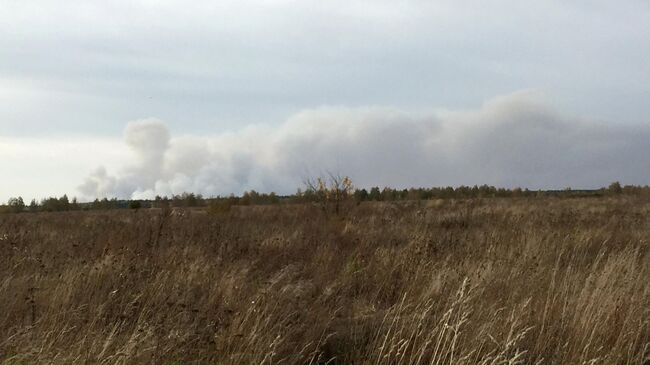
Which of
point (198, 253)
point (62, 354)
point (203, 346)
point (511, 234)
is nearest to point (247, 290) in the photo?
point (203, 346)

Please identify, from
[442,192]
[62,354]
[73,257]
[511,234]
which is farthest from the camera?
[442,192]

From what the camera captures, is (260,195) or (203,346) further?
(260,195)

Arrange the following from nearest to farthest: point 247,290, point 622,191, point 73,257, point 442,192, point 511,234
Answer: point 247,290, point 73,257, point 511,234, point 622,191, point 442,192

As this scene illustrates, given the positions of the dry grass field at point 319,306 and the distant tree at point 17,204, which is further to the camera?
the distant tree at point 17,204

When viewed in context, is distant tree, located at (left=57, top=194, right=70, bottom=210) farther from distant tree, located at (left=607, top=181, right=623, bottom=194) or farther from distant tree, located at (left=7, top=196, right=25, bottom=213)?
distant tree, located at (left=607, top=181, right=623, bottom=194)

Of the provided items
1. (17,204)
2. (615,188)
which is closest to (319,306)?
(17,204)

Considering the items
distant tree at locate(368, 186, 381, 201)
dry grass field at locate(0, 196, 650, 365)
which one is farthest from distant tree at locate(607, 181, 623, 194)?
dry grass field at locate(0, 196, 650, 365)

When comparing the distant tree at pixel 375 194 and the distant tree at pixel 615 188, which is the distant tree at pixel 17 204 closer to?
the distant tree at pixel 375 194

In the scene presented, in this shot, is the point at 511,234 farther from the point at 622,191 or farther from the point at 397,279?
the point at 622,191

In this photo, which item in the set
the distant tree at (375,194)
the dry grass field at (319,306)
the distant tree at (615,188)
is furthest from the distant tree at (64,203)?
the distant tree at (615,188)

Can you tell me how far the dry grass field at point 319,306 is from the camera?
3.53m

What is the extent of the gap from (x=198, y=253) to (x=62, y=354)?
417cm

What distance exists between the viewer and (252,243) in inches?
369

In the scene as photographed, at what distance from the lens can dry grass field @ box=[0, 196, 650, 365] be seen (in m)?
3.53
